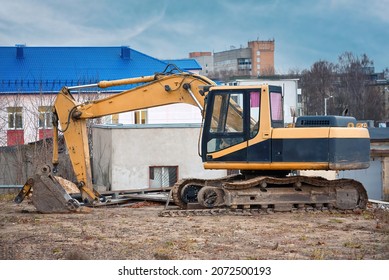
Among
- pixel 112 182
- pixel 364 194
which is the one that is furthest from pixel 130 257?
pixel 112 182

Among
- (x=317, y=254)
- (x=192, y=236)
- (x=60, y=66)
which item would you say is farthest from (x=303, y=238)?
(x=60, y=66)

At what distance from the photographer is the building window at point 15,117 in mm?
21922

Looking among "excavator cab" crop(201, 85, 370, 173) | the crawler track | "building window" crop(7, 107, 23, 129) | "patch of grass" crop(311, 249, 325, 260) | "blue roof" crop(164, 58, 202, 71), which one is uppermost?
"blue roof" crop(164, 58, 202, 71)

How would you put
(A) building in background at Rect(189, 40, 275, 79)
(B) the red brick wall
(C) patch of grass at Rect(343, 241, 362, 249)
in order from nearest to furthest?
(C) patch of grass at Rect(343, 241, 362, 249) → (A) building in background at Rect(189, 40, 275, 79) → (B) the red brick wall

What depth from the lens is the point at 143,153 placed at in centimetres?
2120

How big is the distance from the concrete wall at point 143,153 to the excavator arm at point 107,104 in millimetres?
5507

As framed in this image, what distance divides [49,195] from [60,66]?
1285 cm

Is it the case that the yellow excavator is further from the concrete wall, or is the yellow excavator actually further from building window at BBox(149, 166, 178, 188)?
building window at BBox(149, 166, 178, 188)

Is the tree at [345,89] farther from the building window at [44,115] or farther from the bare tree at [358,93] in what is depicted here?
the building window at [44,115]

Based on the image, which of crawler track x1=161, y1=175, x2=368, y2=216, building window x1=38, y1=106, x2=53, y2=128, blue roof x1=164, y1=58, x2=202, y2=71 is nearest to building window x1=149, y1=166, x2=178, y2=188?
building window x1=38, y1=106, x2=53, y2=128

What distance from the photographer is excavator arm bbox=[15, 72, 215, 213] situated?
1436 cm

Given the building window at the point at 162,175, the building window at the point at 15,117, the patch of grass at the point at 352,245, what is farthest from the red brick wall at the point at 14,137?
the patch of grass at the point at 352,245

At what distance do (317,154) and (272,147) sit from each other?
2.47 ft

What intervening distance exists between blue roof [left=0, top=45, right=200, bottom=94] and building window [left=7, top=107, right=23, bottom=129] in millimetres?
810
